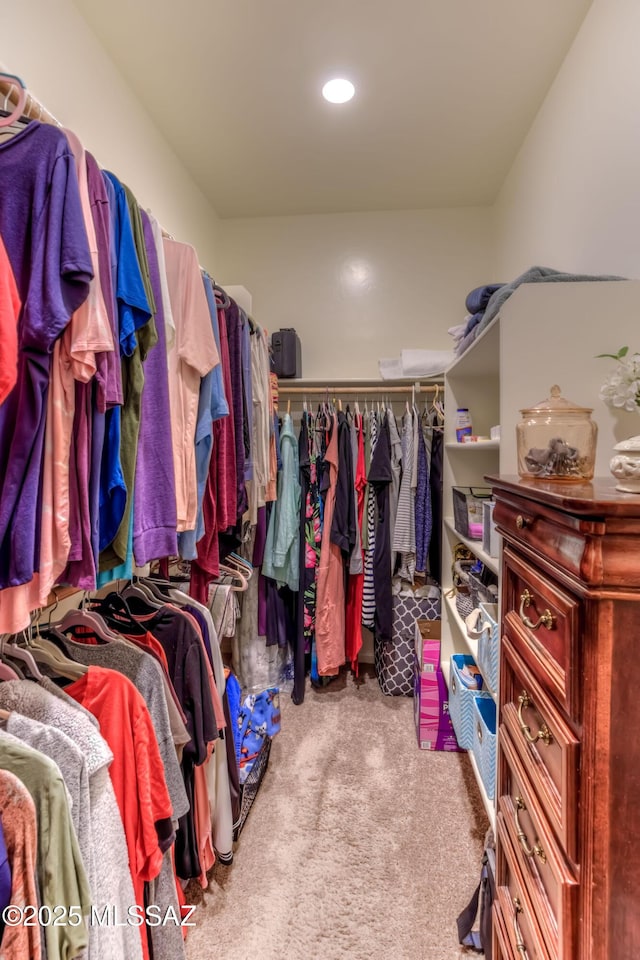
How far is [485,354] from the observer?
5.26ft

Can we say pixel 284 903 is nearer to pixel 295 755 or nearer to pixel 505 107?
pixel 295 755

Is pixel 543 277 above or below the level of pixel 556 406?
above

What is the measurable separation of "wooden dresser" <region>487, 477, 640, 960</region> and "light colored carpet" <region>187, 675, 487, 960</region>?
81 centimetres

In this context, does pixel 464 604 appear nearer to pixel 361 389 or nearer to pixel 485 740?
pixel 485 740

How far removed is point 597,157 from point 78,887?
7.42 feet

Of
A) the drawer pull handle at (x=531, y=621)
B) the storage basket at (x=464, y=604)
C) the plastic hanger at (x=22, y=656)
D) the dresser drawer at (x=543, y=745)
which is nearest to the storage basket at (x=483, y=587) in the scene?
the storage basket at (x=464, y=604)

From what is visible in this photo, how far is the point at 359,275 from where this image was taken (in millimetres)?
2656

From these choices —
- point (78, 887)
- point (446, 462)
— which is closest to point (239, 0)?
point (446, 462)

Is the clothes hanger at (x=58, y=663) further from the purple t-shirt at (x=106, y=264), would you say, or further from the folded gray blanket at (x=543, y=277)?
the folded gray blanket at (x=543, y=277)

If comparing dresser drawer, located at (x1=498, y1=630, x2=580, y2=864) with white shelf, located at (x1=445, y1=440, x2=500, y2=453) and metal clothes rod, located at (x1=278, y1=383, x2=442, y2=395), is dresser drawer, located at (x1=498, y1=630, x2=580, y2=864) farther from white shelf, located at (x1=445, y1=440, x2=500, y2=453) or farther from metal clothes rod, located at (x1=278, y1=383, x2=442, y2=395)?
metal clothes rod, located at (x1=278, y1=383, x2=442, y2=395)

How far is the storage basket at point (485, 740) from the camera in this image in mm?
1268

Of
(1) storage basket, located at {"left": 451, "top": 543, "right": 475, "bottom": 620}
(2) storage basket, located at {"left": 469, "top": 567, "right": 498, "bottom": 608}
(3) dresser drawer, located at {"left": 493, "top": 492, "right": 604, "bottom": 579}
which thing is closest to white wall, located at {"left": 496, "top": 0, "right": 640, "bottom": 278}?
(3) dresser drawer, located at {"left": 493, "top": 492, "right": 604, "bottom": 579}

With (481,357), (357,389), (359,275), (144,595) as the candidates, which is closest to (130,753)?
(144,595)

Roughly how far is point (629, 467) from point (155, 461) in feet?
3.04
